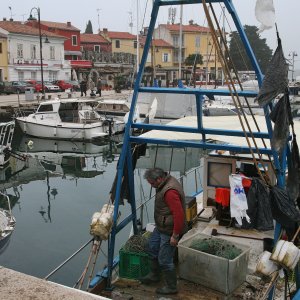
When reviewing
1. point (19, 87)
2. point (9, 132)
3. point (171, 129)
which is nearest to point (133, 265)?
point (171, 129)

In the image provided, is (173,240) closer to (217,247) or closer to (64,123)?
(217,247)

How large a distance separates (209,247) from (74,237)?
25.7 feet

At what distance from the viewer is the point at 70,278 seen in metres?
10.1

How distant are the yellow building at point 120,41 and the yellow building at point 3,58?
2376cm

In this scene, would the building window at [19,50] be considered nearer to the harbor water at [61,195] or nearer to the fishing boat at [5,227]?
the harbor water at [61,195]

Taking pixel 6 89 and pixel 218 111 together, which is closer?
pixel 218 111

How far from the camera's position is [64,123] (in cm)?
2877

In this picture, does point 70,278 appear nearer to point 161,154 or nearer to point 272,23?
point 272,23

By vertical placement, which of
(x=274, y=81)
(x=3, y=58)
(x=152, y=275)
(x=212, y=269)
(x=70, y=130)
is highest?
(x=3, y=58)

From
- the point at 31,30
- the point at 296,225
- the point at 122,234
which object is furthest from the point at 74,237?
the point at 31,30

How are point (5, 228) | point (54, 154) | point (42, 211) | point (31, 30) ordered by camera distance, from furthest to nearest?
point (31, 30) < point (54, 154) < point (42, 211) < point (5, 228)

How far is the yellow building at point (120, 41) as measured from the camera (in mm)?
73062

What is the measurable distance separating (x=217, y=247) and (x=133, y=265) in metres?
1.19

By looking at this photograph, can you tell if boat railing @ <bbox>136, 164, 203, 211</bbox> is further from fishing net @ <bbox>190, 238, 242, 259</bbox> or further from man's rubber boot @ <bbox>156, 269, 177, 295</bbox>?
man's rubber boot @ <bbox>156, 269, 177, 295</bbox>
